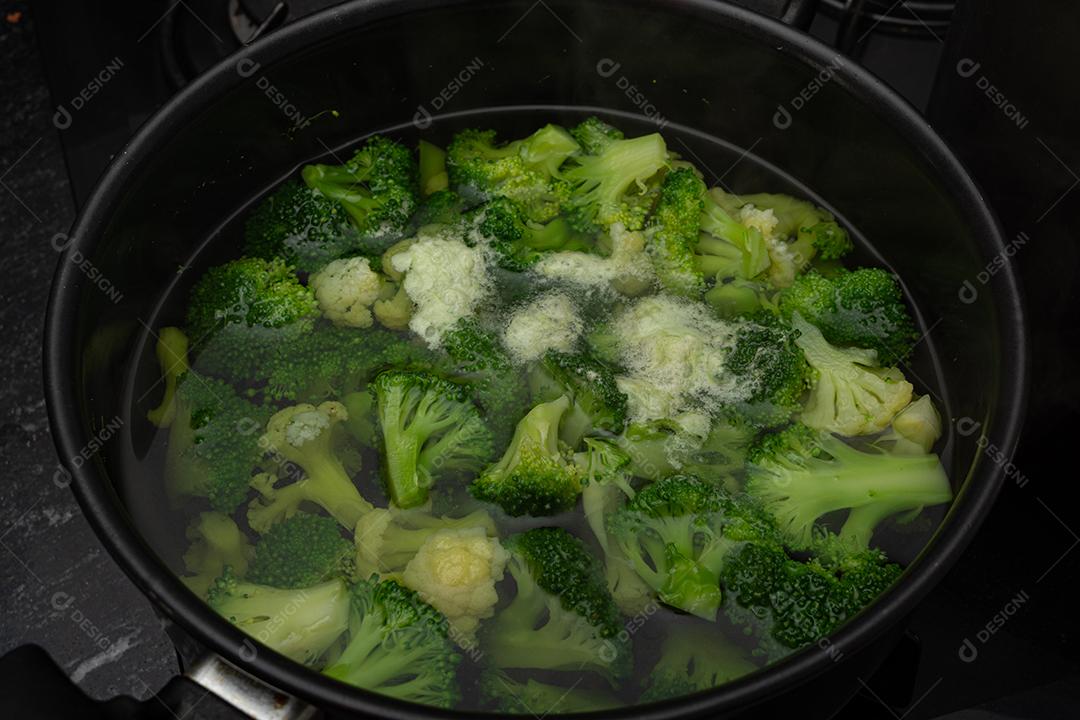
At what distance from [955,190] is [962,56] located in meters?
0.37

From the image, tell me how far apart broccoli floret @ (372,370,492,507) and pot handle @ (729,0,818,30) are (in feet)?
2.44

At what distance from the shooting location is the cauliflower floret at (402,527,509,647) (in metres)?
1.29

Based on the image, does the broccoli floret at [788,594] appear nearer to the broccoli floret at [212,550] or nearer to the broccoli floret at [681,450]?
the broccoli floret at [681,450]

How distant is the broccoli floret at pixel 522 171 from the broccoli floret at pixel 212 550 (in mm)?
635

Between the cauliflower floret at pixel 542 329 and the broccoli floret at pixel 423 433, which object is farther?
the cauliflower floret at pixel 542 329

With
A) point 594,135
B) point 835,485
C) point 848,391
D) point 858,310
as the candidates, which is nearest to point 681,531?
point 835,485

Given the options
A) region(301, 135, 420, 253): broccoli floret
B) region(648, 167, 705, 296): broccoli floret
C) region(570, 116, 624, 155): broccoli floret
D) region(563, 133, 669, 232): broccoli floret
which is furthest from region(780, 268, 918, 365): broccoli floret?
region(301, 135, 420, 253): broccoli floret

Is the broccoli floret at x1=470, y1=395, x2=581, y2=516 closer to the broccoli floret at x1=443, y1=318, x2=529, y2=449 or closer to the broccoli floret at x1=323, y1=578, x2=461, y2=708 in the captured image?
the broccoli floret at x1=443, y1=318, x2=529, y2=449

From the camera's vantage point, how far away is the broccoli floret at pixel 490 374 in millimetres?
1434

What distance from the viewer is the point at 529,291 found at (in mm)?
1563

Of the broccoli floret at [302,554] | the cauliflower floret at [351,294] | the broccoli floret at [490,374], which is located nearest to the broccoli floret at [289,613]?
the broccoli floret at [302,554]

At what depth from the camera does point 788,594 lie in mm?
1296

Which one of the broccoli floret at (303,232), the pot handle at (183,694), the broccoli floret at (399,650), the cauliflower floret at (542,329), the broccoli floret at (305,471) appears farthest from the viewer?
the broccoli floret at (303,232)

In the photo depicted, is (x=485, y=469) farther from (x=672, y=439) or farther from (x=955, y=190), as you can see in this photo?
(x=955, y=190)
